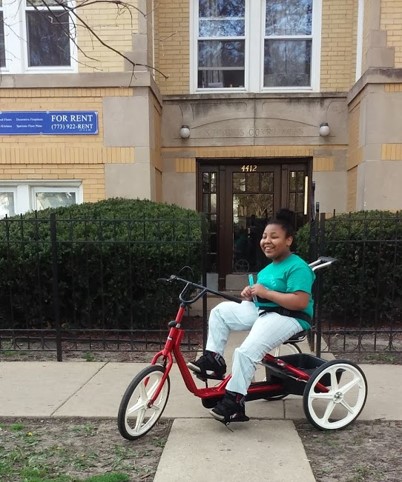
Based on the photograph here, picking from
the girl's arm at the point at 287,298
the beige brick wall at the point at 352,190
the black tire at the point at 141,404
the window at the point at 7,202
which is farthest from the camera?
the beige brick wall at the point at 352,190

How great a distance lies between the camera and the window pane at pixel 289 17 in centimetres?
809

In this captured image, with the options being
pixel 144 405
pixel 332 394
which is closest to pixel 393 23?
pixel 332 394

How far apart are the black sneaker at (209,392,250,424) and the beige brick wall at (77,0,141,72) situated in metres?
5.64

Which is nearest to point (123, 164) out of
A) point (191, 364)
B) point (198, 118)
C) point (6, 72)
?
point (198, 118)

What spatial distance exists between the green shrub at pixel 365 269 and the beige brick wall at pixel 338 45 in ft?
11.1

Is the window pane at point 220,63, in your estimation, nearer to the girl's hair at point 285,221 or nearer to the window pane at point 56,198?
the window pane at point 56,198

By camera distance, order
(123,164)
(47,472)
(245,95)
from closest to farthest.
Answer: (47,472)
(123,164)
(245,95)

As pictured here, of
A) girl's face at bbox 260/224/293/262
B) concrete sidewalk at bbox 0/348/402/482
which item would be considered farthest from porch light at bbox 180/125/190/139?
girl's face at bbox 260/224/293/262

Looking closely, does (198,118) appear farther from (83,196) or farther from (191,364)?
(191,364)

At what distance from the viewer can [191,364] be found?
3.26 metres

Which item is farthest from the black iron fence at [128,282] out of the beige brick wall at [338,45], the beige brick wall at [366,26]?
the beige brick wall at [338,45]

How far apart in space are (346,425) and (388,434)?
287 millimetres

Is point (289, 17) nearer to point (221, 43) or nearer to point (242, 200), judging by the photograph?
point (221, 43)

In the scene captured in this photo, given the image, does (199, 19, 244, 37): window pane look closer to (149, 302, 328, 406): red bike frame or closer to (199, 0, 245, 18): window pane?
(199, 0, 245, 18): window pane
